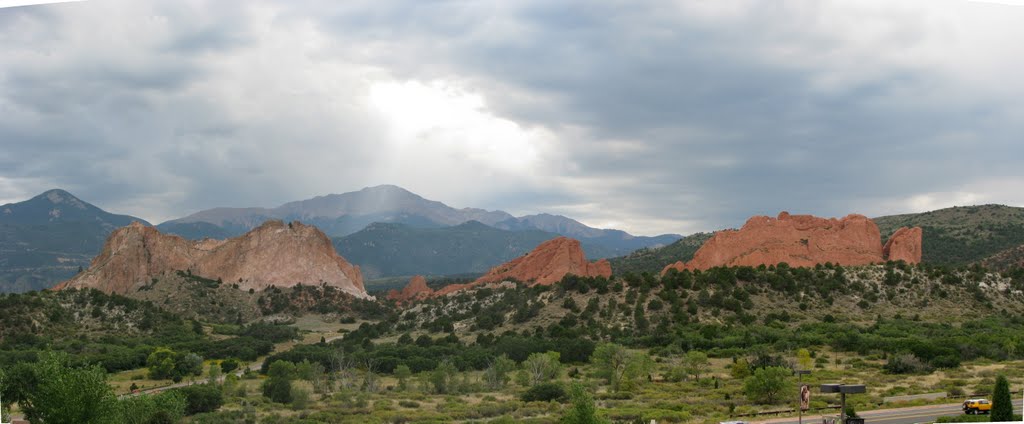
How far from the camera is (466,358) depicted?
172 ft

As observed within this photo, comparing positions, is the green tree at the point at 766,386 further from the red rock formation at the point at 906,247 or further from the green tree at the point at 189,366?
the red rock formation at the point at 906,247

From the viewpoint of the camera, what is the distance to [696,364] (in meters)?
43.6

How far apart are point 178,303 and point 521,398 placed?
8086 cm

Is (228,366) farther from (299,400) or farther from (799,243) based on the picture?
(799,243)

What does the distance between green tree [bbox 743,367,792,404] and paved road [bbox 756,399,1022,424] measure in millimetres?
5239

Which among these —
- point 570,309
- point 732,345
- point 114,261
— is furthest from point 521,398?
point 114,261

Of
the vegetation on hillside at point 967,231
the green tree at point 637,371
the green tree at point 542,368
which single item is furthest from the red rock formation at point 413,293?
the green tree at point 637,371

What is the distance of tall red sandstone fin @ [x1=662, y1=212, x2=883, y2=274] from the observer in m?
86.4

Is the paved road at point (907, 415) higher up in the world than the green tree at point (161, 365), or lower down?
higher up

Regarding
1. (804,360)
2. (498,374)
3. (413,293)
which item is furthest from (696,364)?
(413,293)

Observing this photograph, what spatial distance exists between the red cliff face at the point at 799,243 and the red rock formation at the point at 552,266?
14968 millimetres

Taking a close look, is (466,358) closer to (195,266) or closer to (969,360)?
(969,360)

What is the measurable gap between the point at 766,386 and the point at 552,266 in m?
72.8

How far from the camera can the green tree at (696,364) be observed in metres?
43.4
